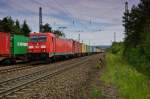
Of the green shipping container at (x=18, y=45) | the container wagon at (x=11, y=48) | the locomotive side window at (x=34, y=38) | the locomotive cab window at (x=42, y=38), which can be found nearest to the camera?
the container wagon at (x=11, y=48)

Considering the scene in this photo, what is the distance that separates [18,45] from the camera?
3412cm

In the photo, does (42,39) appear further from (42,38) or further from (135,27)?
(135,27)

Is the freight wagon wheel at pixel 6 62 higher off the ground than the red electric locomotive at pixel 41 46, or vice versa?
the red electric locomotive at pixel 41 46

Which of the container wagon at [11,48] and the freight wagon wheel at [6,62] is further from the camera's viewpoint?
the freight wagon wheel at [6,62]

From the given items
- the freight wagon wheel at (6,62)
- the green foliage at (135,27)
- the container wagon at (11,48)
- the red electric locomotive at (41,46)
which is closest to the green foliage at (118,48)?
the green foliage at (135,27)

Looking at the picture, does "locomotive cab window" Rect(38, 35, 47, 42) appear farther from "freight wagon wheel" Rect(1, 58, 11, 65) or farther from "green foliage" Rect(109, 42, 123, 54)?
"green foliage" Rect(109, 42, 123, 54)

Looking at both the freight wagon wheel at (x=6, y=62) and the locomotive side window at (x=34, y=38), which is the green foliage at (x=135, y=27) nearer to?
the locomotive side window at (x=34, y=38)

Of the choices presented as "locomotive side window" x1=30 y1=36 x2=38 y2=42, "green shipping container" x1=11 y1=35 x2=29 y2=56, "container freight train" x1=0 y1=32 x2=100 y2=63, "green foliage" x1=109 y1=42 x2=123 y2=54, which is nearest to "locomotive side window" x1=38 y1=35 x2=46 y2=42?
"container freight train" x1=0 y1=32 x2=100 y2=63

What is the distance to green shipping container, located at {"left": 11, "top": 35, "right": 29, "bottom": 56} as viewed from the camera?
3272cm

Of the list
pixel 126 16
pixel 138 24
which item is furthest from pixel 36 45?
pixel 126 16

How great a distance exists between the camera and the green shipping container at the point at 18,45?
1288 inches

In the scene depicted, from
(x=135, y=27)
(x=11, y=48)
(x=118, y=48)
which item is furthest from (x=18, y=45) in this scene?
(x=118, y=48)

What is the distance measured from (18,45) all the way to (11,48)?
214cm

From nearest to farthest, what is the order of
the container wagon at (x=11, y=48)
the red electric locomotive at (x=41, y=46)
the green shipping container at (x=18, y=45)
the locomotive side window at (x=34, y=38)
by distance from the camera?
the container wagon at (x=11, y=48)
the green shipping container at (x=18, y=45)
the red electric locomotive at (x=41, y=46)
the locomotive side window at (x=34, y=38)
